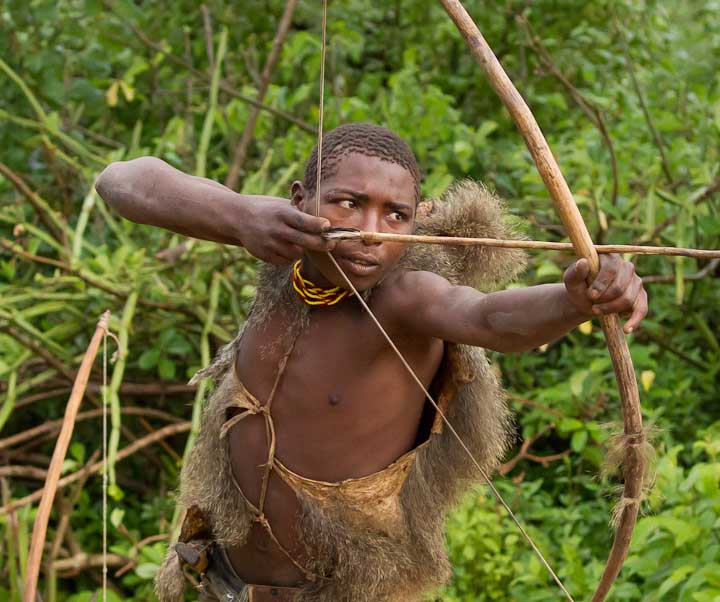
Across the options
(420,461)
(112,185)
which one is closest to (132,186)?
(112,185)

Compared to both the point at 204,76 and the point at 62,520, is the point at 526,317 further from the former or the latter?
the point at 204,76

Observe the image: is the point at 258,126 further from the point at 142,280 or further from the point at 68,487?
the point at 68,487

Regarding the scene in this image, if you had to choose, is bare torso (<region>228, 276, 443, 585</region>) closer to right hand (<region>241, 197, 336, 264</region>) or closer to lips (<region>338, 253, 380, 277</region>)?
lips (<region>338, 253, 380, 277</region>)

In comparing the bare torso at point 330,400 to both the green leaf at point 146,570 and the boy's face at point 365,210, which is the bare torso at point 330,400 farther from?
the green leaf at point 146,570

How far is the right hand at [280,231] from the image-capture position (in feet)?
4.92

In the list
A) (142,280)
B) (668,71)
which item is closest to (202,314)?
(142,280)

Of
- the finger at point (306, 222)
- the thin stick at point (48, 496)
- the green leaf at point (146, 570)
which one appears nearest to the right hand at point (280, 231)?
the finger at point (306, 222)

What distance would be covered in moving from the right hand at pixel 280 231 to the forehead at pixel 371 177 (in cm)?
10

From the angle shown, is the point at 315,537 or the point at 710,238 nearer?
the point at 315,537

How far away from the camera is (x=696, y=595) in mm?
2252

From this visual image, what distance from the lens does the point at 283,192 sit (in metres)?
3.38

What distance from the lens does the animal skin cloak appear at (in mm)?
1837

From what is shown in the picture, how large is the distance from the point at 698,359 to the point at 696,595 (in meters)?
1.31

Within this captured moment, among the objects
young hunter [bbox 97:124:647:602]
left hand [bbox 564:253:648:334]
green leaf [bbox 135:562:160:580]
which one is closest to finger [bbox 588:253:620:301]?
left hand [bbox 564:253:648:334]
